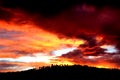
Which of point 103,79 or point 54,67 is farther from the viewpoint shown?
point 54,67

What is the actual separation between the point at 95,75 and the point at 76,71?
6.99 feet

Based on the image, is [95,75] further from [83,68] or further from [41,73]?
[41,73]

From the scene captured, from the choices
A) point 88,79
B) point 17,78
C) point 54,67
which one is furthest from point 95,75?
point 17,78

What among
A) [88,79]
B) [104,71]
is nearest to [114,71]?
[104,71]

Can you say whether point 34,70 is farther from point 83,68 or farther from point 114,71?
point 114,71

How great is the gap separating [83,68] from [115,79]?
4390mm

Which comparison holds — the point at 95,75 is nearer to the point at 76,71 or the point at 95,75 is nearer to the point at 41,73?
the point at 76,71

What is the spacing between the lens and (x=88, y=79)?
40.3m

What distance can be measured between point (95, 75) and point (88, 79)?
147cm

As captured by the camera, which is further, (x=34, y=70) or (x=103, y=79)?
(x=34, y=70)

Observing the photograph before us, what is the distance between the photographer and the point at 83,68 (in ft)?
143

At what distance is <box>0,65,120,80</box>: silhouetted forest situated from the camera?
40875 mm

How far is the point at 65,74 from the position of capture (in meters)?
41.8

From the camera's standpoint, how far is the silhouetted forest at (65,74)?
40875mm
